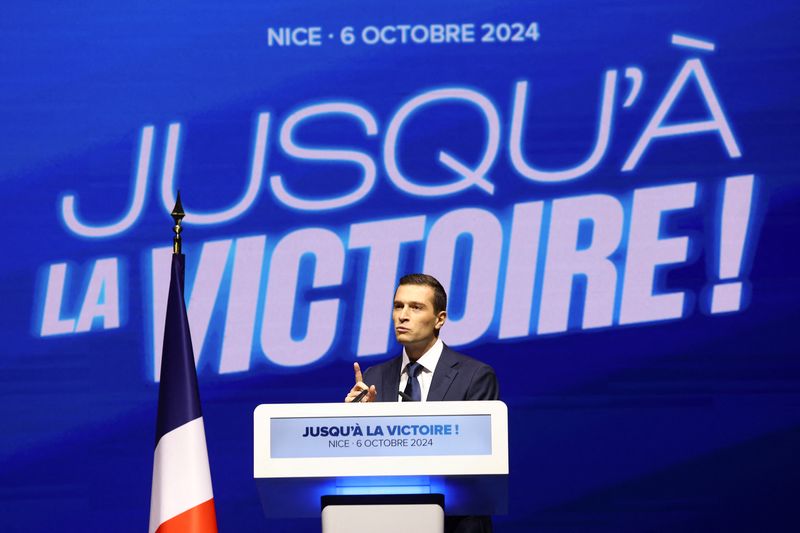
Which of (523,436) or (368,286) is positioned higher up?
(368,286)

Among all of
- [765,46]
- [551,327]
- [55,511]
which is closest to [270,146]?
[551,327]

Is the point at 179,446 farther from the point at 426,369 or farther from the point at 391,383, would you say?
the point at 426,369

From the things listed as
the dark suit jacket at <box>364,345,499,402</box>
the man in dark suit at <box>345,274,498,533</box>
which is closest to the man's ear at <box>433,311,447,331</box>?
the man in dark suit at <box>345,274,498,533</box>

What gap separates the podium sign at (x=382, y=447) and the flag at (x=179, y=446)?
3.60ft

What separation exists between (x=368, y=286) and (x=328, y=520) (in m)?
2.60

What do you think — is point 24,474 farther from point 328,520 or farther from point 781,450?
point 781,450

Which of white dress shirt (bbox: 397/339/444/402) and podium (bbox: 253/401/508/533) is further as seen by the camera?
white dress shirt (bbox: 397/339/444/402)

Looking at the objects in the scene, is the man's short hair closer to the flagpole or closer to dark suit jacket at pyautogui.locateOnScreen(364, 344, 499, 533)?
dark suit jacket at pyautogui.locateOnScreen(364, 344, 499, 533)

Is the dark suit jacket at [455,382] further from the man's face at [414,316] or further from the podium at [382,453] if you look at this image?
the podium at [382,453]

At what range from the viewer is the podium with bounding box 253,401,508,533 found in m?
2.83

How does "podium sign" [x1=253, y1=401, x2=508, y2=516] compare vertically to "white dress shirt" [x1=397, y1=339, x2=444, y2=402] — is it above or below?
below

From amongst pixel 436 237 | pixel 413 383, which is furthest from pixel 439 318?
pixel 436 237

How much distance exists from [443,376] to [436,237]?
1.83 meters

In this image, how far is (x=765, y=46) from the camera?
5.53 m
